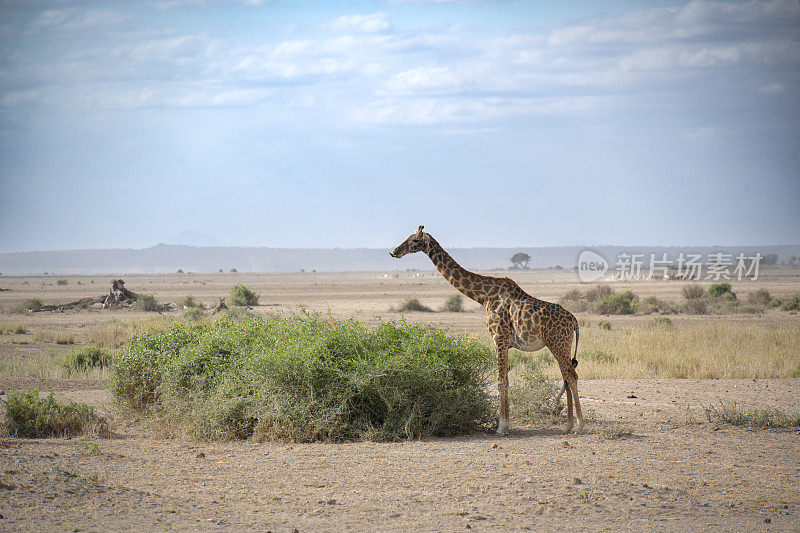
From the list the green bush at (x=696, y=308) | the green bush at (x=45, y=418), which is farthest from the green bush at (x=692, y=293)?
the green bush at (x=45, y=418)

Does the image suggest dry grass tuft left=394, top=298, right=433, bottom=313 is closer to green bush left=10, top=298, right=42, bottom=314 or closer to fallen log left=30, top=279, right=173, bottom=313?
fallen log left=30, top=279, right=173, bottom=313

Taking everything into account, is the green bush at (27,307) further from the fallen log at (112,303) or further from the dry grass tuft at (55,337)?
the dry grass tuft at (55,337)

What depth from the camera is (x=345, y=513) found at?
7.52 m

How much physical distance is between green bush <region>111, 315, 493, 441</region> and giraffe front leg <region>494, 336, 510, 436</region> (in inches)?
14.3

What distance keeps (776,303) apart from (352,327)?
3964 cm

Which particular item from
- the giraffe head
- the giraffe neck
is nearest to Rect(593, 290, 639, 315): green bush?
the giraffe neck

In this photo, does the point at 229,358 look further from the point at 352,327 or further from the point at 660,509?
the point at 660,509

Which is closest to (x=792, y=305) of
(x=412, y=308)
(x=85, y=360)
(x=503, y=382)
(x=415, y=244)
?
(x=412, y=308)

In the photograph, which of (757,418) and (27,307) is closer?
(757,418)

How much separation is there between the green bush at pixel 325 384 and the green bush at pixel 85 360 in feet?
25.4

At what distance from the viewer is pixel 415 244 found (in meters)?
11.3

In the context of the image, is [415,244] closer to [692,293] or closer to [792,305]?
[792,305]

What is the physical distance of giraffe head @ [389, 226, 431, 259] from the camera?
36.6ft

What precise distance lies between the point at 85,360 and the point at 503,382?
39.5 ft
